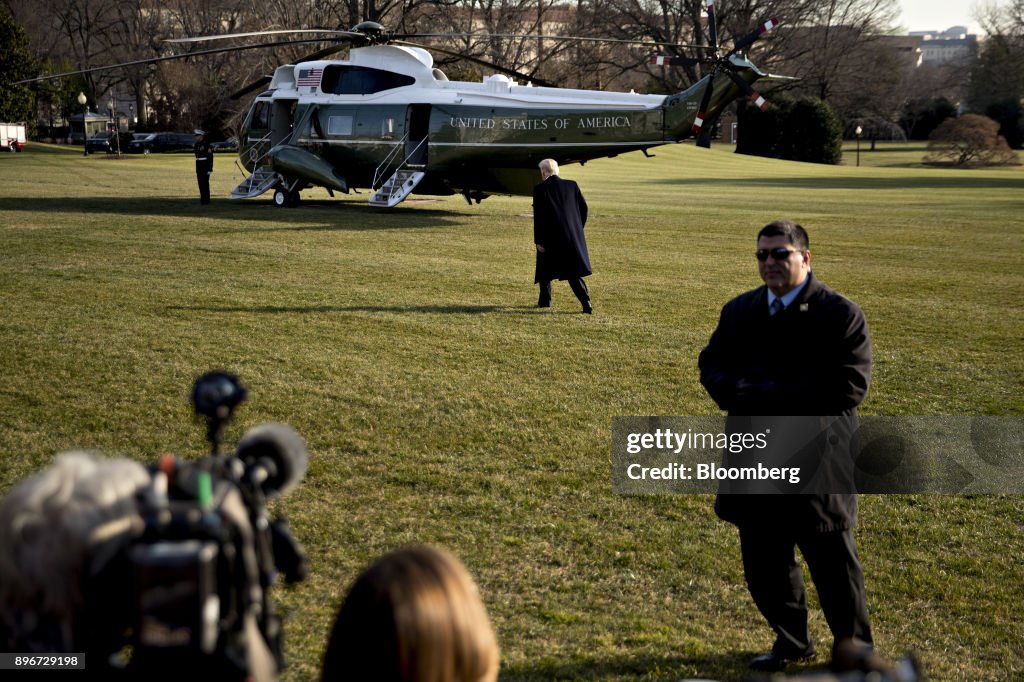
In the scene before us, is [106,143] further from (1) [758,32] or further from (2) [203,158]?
(1) [758,32]

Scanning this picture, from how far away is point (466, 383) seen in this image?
927 cm

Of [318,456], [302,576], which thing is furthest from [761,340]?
[318,456]

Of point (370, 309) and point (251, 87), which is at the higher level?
point (251, 87)

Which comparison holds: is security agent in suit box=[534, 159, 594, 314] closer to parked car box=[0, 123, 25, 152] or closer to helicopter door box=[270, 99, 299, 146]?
helicopter door box=[270, 99, 299, 146]

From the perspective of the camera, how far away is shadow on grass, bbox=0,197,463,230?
22531 mm

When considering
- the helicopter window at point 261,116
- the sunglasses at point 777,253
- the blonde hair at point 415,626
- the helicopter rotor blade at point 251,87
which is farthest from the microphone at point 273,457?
the helicopter window at point 261,116

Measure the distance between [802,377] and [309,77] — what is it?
73.6 ft

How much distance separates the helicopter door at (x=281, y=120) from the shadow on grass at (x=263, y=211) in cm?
187

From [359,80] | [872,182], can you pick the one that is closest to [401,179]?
[359,80]

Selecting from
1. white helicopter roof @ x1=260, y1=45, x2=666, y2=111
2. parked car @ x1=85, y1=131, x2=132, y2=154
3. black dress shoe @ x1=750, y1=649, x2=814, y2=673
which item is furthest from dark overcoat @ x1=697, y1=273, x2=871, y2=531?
parked car @ x1=85, y1=131, x2=132, y2=154

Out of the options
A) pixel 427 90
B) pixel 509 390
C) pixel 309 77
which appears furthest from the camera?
pixel 309 77

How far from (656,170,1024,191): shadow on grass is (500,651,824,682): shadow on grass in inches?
1477

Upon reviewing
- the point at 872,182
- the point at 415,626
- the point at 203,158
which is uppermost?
the point at 203,158

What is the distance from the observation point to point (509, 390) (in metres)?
9.02
